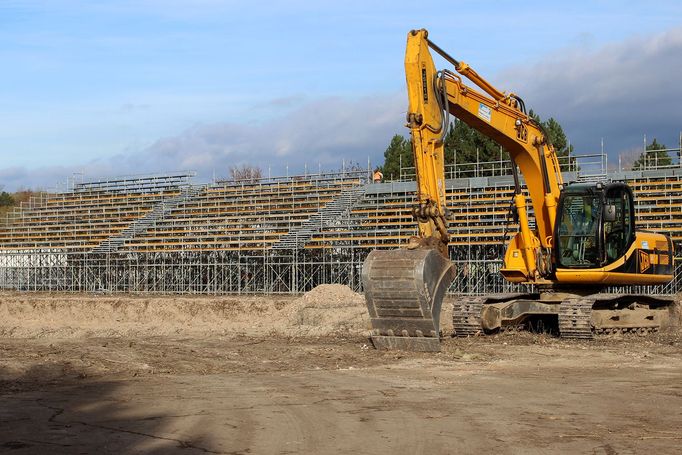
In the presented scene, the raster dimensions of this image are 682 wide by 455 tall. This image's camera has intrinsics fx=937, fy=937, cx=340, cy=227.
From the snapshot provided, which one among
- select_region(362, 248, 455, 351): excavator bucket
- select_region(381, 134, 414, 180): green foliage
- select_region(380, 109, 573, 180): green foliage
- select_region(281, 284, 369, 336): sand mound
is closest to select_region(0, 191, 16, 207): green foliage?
select_region(381, 134, 414, 180): green foliage

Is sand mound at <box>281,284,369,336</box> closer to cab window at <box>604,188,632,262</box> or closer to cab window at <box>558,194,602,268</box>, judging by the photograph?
cab window at <box>558,194,602,268</box>

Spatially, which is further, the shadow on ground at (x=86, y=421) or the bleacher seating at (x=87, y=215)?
the bleacher seating at (x=87, y=215)

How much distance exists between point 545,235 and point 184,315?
17.0 meters

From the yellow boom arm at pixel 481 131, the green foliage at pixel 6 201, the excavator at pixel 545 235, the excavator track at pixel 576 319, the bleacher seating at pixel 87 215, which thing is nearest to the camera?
the yellow boom arm at pixel 481 131

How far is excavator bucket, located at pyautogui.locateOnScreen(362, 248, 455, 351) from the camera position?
14375 millimetres

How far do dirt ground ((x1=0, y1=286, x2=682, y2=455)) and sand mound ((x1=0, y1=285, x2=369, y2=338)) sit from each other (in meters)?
4.60

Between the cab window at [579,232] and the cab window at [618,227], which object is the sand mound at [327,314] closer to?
the cab window at [579,232]

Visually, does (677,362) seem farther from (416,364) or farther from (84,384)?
(84,384)

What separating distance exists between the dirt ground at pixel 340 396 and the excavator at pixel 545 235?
549 millimetres

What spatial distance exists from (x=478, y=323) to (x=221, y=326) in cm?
1212

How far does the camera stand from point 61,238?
46.7m

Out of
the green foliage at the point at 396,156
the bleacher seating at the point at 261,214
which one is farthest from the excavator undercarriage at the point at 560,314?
the green foliage at the point at 396,156

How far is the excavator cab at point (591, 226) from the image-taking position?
18188 millimetres

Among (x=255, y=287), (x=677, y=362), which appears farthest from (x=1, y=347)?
(x=255, y=287)
